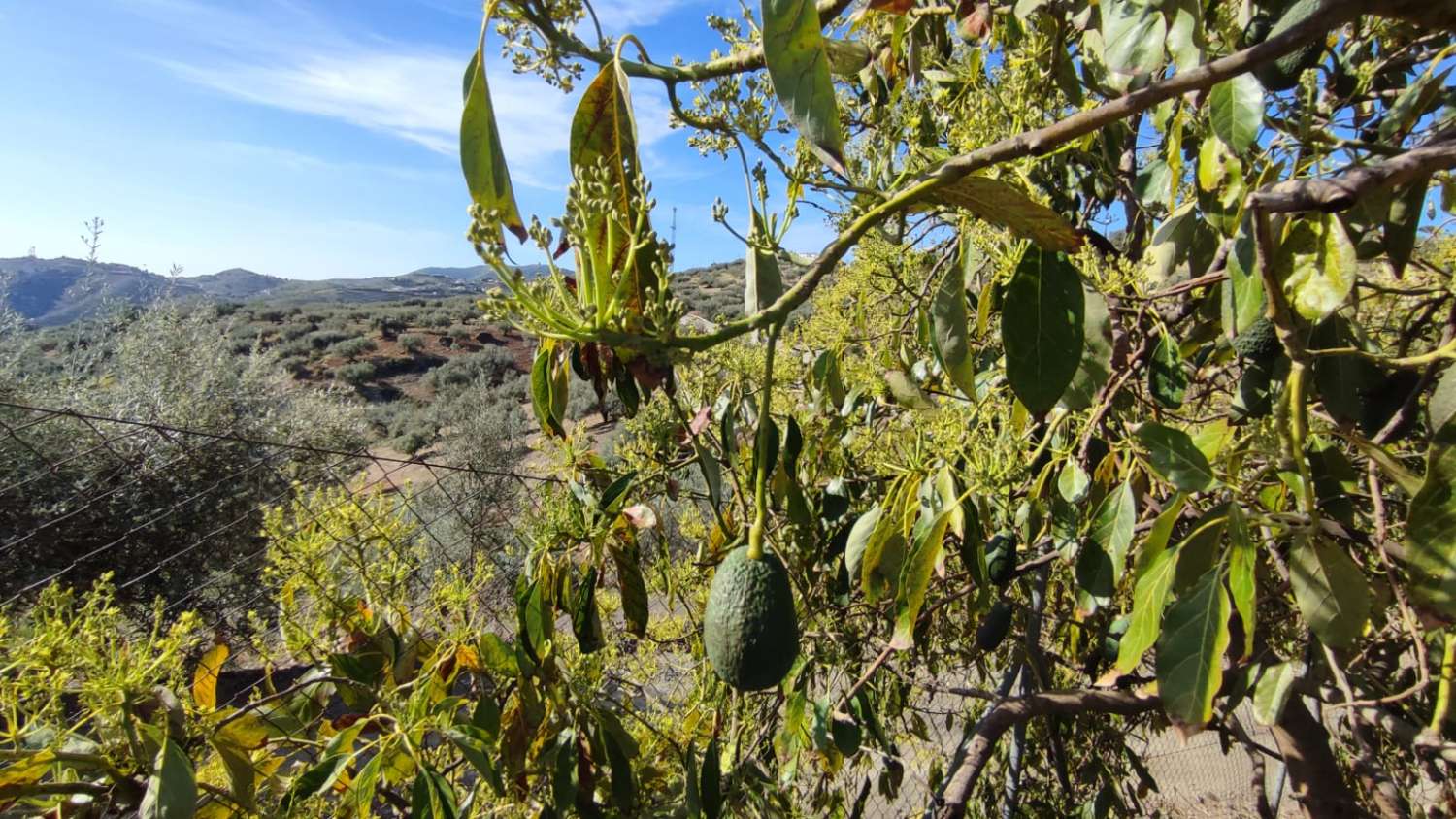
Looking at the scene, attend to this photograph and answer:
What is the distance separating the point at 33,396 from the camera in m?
8.53

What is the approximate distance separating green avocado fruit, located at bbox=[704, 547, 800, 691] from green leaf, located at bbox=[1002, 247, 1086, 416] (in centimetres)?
36

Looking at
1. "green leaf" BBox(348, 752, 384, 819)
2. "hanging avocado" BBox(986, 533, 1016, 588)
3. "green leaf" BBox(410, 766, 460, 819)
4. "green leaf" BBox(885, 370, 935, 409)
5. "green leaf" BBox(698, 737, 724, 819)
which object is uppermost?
"green leaf" BBox(885, 370, 935, 409)

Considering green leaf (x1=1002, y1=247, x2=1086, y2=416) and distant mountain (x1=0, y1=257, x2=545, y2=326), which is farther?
distant mountain (x1=0, y1=257, x2=545, y2=326)

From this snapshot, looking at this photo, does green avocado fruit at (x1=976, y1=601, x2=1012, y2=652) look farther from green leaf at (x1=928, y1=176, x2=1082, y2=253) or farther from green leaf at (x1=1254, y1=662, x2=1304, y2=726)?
green leaf at (x1=928, y1=176, x2=1082, y2=253)

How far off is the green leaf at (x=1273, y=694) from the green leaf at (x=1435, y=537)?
0.53 meters

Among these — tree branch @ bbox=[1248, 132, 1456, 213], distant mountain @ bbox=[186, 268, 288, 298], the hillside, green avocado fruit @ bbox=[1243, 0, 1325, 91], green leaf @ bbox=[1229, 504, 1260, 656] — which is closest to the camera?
tree branch @ bbox=[1248, 132, 1456, 213]

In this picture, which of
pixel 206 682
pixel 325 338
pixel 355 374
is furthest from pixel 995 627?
pixel 325 338

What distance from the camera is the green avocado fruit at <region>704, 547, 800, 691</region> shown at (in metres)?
0.85

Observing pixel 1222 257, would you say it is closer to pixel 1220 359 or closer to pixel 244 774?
pixel 1220 359

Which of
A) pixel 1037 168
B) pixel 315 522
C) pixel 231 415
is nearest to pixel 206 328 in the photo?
pixel 231 415

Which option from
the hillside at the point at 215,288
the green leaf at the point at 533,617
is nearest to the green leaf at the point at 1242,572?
the green leaf at the point at 533,617

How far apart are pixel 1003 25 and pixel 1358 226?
630 millimetres

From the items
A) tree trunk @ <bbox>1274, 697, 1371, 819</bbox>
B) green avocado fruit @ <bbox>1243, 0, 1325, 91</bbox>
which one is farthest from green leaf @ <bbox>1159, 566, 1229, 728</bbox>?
tree trunk @ <bbox>1274, 697, 1371, 819</bbox>

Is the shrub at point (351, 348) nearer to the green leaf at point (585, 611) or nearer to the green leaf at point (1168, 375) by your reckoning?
the green leaf at point (585, 611)
